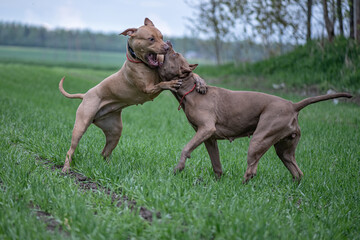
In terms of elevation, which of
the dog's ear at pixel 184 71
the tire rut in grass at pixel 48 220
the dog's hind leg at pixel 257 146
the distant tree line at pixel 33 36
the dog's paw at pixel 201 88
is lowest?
the tire rut in grass at pixel 48 220

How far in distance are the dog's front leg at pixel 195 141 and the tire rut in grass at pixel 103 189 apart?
825 millimetres

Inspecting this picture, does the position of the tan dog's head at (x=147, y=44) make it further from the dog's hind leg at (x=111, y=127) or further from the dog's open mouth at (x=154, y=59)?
the dog's hind leg at (x=111, y=127)

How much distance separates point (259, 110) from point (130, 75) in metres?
1.91

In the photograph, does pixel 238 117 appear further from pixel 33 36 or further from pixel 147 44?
pixel 33 36

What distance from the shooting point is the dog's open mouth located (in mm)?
5238

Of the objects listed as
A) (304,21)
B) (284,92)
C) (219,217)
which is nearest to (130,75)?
(219,217)

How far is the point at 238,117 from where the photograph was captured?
490cm

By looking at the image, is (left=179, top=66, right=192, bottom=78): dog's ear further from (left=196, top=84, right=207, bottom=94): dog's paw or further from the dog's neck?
(left=196, top=84, right=207, bottom=94): dog's paw

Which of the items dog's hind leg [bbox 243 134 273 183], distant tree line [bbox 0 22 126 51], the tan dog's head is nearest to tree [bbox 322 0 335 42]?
the tan dog's head

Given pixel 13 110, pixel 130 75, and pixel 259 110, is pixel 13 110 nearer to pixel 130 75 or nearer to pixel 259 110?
pixel 130 75

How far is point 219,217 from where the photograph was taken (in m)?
3.45

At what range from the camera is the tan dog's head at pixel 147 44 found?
515 centimetres

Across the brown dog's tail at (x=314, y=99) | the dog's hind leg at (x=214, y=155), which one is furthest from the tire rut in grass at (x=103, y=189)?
the brown dog's tail at (x=314, y=99)

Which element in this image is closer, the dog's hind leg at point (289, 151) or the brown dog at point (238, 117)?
the brown dog at point (238, 117)
